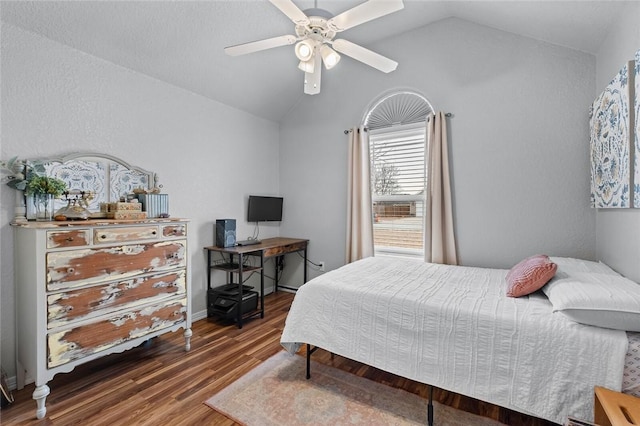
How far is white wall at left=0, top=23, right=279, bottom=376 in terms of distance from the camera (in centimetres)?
204

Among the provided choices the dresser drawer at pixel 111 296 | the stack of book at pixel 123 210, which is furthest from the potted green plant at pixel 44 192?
the dresser drawer at pixel 111 296

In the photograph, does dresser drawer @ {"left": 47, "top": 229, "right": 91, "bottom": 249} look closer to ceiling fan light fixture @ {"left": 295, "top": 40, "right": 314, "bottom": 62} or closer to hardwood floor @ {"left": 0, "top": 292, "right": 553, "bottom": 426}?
hardwood floor @ {"left": 0, "top": 292, "right": 553, "bottom": 426}

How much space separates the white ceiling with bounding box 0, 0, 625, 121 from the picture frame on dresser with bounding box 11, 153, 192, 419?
92cm

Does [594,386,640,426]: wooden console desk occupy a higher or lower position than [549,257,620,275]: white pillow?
lower

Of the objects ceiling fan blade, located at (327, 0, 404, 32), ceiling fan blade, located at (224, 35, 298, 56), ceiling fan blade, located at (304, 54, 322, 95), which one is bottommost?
ceiling fan blade, located at (304, 54, 322, 95)

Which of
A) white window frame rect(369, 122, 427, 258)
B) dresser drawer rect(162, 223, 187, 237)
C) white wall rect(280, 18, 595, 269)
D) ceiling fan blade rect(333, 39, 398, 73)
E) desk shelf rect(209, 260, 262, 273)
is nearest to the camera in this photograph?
ceiling fan blade rect(333, 39, 398, 73)

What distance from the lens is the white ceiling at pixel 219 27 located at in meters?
2.10

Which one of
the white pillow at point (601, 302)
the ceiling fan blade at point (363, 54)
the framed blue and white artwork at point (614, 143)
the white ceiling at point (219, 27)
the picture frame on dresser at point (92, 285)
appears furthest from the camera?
the white ceiling at point (219, 27)

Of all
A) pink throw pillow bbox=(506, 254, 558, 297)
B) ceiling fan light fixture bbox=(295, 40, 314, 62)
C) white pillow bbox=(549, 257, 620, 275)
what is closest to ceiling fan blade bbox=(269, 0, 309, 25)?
ceiling fan light fixture bbox=(295, 40, 314, 62)

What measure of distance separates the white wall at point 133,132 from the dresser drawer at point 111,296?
55 centimetres

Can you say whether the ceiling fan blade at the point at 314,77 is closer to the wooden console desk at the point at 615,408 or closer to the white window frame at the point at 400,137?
the white window frame at the point at 400,137

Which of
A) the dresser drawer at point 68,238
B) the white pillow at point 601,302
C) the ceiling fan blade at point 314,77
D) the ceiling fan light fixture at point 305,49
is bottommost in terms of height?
the white pillow at point 601,302

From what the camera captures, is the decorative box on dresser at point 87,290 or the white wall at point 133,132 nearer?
the decorative box on dresser at point 87,290

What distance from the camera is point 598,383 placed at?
1.33m
